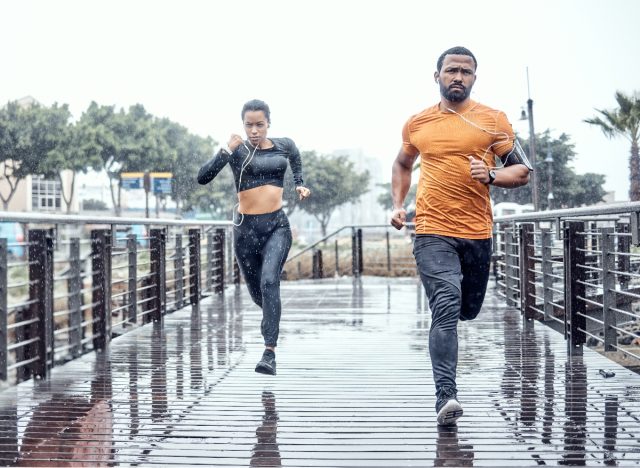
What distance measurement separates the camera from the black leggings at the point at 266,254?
17.6 feet

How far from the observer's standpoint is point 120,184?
4869 centimetres

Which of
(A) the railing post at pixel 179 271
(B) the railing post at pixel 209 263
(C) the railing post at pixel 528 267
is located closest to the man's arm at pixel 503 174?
(C) the railing post at pixel 528 267

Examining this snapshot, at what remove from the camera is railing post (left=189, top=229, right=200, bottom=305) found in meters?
9.90

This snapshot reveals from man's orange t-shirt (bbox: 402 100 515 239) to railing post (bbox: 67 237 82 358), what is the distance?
280cm

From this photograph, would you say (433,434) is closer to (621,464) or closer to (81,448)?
(621,464)

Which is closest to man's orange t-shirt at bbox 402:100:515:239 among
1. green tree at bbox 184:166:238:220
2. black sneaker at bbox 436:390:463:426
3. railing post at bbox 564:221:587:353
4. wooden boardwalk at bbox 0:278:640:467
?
black sneaker at bbox 436:390:463:426

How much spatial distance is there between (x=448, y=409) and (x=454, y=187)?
39.4 inches

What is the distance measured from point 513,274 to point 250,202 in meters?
4.92

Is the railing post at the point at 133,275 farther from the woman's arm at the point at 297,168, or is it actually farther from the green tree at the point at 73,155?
the green tree at the point at 73,155

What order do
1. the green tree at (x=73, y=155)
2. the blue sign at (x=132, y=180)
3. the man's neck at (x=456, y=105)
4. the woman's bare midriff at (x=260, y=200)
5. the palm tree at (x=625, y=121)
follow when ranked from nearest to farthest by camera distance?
the man's neck at (x=456, y=105)
the woman's bare midriff at (x=260, y=200)
the palm tree at (x=625, y=121)
the green tree at (x=73, y=155)
the blue sign at (x=132, y=180)

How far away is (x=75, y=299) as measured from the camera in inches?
233

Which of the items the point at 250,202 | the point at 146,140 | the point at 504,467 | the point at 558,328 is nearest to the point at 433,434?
the point at 504,467

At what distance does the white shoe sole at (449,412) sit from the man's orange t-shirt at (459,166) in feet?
2.54

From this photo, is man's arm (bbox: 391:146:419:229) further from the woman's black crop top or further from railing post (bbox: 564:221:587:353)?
railing post (bbox: 564:221:587:353)
